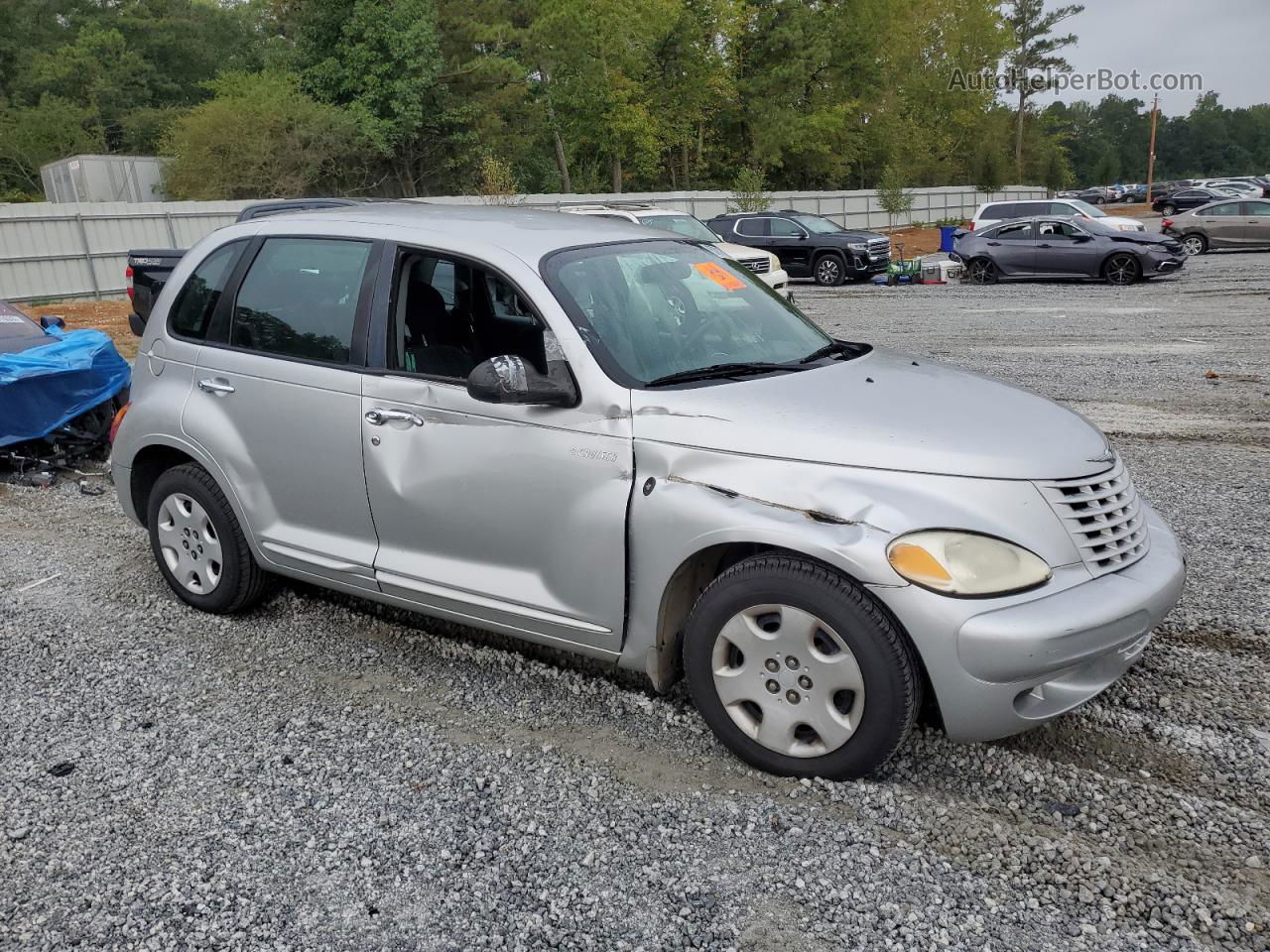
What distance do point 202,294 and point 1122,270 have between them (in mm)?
19598

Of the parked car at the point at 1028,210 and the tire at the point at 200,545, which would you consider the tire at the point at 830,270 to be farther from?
the tire at the point at 200,545

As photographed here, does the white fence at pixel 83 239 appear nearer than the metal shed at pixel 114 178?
Yes

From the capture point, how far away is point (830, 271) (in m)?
23.6

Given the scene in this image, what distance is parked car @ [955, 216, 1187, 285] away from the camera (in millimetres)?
20062

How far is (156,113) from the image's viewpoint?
5297cm

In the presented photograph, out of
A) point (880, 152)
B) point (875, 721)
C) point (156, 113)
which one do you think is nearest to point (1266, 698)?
point (875, 721)

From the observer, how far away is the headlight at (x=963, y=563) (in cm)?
295

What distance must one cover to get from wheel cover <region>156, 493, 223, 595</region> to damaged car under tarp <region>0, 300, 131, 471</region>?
11.8 ft

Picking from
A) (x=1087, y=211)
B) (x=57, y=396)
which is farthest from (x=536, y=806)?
(x=1087, y=211)

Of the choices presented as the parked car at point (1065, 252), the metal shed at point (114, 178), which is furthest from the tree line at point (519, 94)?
the parked car at point (1065, 252)

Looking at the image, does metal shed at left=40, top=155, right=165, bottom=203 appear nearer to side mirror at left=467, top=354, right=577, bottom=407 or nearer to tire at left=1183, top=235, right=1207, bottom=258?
tire at left=1183, top=235, right=1207, bottom=258

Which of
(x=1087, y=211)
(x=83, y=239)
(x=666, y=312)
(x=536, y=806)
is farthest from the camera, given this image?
(x=1087, y=211)

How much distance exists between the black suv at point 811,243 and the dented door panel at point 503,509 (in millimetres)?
20412

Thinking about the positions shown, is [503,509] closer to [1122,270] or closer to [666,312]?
[666,312]
